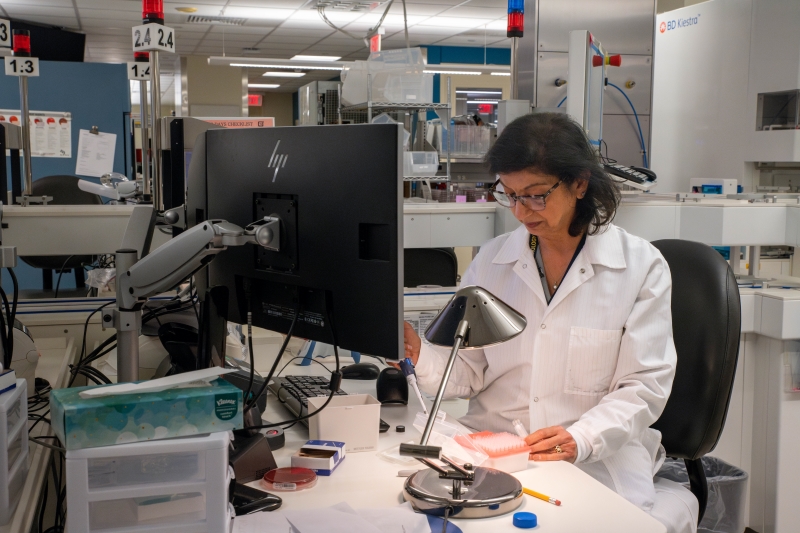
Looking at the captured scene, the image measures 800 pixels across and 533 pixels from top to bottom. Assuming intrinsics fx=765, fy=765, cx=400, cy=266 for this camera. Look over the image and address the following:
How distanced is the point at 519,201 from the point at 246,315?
58cm

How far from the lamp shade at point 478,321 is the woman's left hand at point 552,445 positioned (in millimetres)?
338

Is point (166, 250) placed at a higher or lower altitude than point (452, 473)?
higher

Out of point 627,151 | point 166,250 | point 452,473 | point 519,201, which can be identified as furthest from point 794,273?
point 166,250

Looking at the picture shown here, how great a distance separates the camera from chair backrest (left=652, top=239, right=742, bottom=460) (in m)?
Answer: 1.58

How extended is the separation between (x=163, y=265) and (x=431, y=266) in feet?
6.36

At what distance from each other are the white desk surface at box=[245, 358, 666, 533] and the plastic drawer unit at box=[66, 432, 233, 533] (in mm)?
221

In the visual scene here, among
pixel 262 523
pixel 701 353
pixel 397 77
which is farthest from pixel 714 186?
pixel 262 523

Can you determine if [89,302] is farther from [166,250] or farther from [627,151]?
[627,151]

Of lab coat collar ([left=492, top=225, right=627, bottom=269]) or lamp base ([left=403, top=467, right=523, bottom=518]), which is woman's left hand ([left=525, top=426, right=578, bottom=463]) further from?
lab coat collar ([left=492, top=225, right=627, bottom=269])

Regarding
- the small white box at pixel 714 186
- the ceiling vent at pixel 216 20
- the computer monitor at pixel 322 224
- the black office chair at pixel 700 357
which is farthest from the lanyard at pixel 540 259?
the ceiling vent at pixel 216 20

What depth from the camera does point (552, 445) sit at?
1345 mm

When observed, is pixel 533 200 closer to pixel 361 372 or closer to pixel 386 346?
pixel 386 346

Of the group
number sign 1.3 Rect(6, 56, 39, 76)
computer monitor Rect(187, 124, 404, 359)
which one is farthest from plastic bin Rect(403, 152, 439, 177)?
computer monitor Rect(187, 124, 404, 359)

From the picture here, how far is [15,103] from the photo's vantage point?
609 cm
